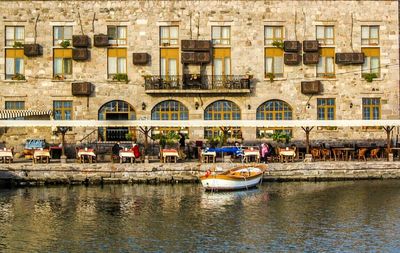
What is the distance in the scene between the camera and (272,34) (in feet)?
165

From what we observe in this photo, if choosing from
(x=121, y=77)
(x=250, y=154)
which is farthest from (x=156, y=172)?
(x=121, y=77)

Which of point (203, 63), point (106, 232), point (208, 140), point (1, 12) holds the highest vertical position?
point (1, 12)

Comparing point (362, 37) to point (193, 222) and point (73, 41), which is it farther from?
point (193, 222)

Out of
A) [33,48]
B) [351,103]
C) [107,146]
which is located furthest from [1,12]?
[351,103]

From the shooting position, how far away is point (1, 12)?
49.7 m

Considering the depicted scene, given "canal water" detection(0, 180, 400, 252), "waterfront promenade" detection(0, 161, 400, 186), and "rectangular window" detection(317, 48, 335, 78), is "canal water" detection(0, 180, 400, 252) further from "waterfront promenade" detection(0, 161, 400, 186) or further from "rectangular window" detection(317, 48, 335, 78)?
"rectangular window" detection(317, 48, 335, 78)

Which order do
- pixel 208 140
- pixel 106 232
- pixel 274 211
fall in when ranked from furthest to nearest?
pixel 208 140, pixel 274 211, pixel 106 232

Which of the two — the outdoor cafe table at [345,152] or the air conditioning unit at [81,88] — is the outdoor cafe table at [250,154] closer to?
the outdoor cafe table at [345,152]

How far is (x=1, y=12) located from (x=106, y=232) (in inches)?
987

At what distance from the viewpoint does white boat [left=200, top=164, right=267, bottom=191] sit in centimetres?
3856

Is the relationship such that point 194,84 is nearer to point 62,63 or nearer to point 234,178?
point 62,63

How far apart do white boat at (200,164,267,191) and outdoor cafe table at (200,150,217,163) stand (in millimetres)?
2336

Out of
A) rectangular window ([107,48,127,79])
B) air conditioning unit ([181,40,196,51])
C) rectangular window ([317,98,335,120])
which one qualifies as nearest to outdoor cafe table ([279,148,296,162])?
rectangular window ([317,98,335,120])

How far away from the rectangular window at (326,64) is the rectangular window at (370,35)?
2.17 metres
